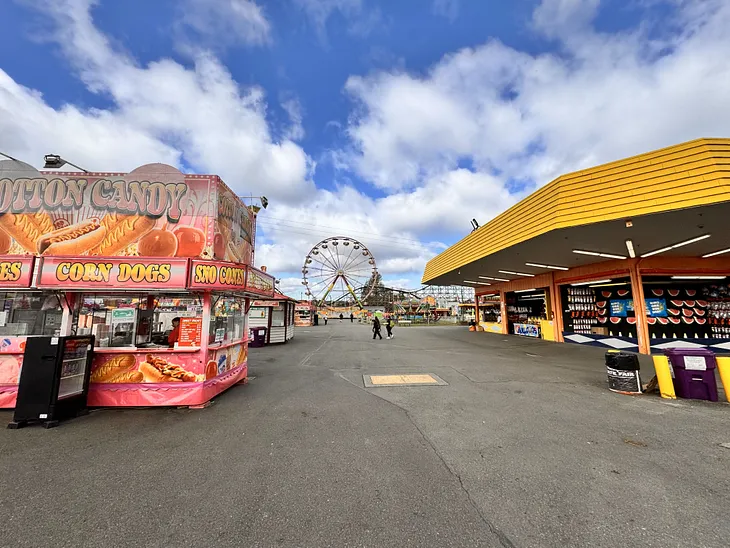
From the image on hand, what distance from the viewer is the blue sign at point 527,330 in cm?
1923

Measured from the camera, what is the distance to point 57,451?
3.78 metres

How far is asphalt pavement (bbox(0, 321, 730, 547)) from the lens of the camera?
2.36 m

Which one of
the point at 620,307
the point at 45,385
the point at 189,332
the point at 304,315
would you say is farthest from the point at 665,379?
the point at 304,315

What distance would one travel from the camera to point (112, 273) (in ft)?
17.5

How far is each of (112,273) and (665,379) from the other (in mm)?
10499

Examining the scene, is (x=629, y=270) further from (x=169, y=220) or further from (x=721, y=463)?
(x=169, y=220)

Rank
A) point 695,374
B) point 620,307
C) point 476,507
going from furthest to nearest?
point 620,307, point 695,374, point 476,507

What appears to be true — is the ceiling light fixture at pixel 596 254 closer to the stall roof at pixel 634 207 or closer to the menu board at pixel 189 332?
the stall roof at pixel 634 207

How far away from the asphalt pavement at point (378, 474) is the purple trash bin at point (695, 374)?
0.38 metres

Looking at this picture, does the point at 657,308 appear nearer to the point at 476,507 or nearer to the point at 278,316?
the point at 476,507

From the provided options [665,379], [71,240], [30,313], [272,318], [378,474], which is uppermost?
[71,240]

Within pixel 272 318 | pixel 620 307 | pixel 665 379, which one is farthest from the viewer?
pixel 272 318

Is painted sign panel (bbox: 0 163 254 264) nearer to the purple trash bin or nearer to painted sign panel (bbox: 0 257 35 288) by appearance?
painted sign panel (bbox: 0 257 35 288)

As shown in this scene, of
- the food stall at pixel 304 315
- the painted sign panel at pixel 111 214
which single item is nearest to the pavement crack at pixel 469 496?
the painted sign panel at pixel 111 214
